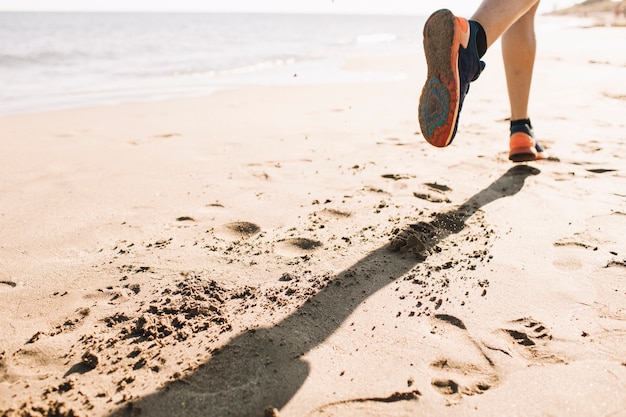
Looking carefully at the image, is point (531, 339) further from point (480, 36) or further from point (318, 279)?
point (480, 36)

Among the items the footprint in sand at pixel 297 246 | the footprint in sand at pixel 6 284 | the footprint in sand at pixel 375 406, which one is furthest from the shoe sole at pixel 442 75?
the footprint in sand at pixel 6 284

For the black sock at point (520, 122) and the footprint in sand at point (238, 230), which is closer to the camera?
the footprint in sand at point (238, 230)

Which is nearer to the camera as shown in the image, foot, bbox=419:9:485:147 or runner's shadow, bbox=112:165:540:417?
runner's shadow, bbox=112:165:540:417

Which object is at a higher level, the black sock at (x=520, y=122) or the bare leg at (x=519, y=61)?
the bare leg at (x=519, y=61)

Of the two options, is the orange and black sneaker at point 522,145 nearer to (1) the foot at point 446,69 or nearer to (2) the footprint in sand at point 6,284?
(1) the foot at point 446,69

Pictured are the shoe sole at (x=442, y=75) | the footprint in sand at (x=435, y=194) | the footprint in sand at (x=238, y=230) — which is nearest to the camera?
the shoe sole at (x=442, y=75)

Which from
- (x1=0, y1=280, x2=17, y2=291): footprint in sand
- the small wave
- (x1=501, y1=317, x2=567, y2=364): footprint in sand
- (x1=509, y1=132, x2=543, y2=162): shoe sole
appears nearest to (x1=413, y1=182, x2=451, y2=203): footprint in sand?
(x1=509, y1=132, x2=543, y2=162): shoe sole

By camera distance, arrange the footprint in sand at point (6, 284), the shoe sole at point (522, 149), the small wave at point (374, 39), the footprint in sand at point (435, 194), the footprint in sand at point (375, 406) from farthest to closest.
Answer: the small wave at point (374, 39) → the shoe sole at point (522, 149) → the footprint in sand at point (435, 194) → the footprint in sand at point (6, 284) → the footprint in sand at point (375, 406)

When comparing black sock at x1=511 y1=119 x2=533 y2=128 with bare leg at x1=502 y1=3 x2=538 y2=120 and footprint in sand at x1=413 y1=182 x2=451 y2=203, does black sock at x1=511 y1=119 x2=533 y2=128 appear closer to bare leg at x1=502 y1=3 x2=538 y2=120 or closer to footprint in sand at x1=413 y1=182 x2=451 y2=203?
bare leg at x1=502 y1=3 x2=538 y2=120

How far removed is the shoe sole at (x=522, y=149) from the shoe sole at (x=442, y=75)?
30.7 inches

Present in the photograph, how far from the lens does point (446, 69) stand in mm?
1783

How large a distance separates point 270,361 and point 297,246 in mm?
659

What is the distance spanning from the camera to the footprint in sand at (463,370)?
1155 millimetres

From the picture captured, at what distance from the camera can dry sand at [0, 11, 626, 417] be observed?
116 centimetres
